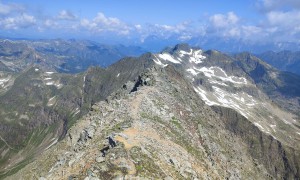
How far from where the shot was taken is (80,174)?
59875mm

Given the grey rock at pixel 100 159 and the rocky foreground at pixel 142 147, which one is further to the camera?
the rocky foreground at pixel 142 147

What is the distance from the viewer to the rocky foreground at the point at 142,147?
61.9 m

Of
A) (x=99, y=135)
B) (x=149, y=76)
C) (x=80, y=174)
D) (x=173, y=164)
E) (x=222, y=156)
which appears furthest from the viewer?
(x=149, y=76)

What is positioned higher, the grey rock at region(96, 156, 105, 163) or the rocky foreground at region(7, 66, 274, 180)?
the grey rock at region(96, 156, 105, 163)

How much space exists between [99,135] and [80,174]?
75.6 ft

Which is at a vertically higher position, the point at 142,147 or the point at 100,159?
the point at 100,159

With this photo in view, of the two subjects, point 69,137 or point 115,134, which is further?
point 69,137

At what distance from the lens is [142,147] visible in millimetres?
69438

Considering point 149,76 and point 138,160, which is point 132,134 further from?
point 149,76

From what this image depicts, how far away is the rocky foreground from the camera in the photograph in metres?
61.9

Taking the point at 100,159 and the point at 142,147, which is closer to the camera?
the point at 100,159

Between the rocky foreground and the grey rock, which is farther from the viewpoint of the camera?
the rocky foreground

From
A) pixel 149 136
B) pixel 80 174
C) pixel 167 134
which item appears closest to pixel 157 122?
pixel 167 134

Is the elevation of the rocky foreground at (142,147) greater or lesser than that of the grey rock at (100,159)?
lesser
